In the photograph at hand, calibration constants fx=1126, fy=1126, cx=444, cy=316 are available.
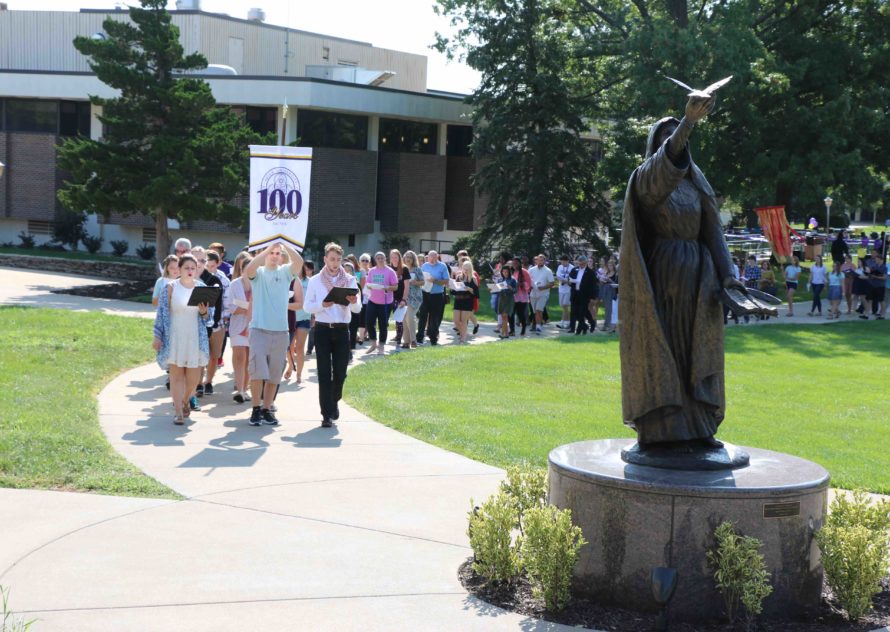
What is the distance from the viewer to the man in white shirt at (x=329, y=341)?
41.4 feet

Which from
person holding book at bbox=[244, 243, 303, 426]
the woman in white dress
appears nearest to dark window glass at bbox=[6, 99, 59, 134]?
the woman in white dress

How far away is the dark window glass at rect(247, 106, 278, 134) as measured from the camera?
126 feet

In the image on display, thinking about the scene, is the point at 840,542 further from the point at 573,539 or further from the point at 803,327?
the point at 803,327

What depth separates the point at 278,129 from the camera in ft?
123

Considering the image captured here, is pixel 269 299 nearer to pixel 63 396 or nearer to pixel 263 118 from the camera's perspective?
pixel 63 396

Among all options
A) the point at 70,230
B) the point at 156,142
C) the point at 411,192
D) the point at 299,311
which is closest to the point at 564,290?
the point at 299,311

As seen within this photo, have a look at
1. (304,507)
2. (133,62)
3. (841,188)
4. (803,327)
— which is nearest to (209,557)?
(304,507)

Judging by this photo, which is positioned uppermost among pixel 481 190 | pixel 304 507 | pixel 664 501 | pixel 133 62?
pixel 133 62

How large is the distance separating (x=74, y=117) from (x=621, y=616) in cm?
3850

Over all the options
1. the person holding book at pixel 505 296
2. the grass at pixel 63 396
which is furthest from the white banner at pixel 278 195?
the person holding book at pixel 505 296

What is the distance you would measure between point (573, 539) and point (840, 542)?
1.59m

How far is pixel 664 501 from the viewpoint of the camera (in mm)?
6672

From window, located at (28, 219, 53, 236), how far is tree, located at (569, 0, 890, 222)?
20.8 m

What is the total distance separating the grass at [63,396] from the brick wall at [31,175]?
19.3 m
